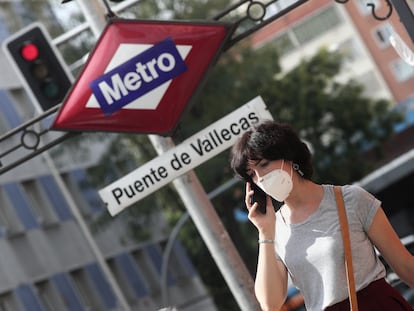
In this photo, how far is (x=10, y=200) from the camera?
1726 inches

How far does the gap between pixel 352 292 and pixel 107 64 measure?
19.5 ft

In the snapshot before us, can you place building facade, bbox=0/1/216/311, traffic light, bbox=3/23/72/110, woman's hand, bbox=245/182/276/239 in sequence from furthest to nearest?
building facade, bbox=0/1/216/311 → traffic light, bbox=3/23/72/110 → woman's hand, bbox=245/182/276/239

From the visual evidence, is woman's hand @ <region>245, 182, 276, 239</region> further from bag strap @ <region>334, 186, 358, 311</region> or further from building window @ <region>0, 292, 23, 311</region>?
building window @ <region>0, 292, 23, 311</region>

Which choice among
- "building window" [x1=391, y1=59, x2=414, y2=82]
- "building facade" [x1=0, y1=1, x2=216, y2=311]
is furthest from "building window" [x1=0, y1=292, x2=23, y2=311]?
"building window" [x1=391, y1=59, x2=414, y2=82]

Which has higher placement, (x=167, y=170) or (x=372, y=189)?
(x=167, y=170)

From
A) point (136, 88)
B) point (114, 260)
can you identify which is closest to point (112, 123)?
point (136, 88)

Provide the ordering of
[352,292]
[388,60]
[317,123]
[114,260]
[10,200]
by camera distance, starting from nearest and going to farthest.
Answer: [352,292] < [10,200] < [114,260] < [317,123] < [388,60]

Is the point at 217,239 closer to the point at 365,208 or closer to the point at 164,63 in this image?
the point at 164,63

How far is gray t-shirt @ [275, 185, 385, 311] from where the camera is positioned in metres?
6.43

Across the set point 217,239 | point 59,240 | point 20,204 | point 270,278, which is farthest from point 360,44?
point 270,278

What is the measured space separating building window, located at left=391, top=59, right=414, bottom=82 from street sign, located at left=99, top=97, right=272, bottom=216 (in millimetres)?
80710

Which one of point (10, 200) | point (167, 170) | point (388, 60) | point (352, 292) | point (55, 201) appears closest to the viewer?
point (352, 292)

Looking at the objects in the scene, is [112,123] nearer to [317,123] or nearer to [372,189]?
[372,189]

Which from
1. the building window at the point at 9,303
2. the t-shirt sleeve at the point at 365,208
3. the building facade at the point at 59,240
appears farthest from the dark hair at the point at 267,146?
the building window at the point at 9,303
